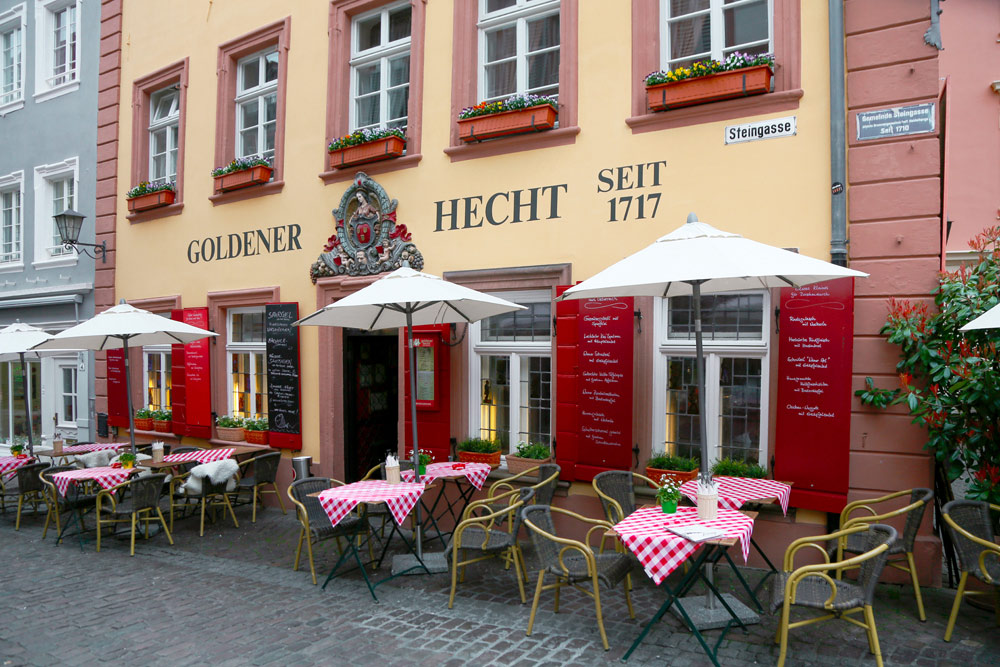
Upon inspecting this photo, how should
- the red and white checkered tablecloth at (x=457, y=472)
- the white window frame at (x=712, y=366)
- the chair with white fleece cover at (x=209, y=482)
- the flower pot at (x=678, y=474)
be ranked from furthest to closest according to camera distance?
the chair with white fleece cover at (x=209, y=482), the red and white checkered tablecloth at (x=457, y=472), the flower pot at (x=678, y=474), the white window frame at (x=712, y=366)

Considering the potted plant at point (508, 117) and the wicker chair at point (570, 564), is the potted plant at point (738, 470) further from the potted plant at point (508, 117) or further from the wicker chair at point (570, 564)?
the potted plant at point (508, 117)

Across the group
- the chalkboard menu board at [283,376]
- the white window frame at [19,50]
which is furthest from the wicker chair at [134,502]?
the white window frame at [19,50]

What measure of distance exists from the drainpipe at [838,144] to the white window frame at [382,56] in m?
4.61

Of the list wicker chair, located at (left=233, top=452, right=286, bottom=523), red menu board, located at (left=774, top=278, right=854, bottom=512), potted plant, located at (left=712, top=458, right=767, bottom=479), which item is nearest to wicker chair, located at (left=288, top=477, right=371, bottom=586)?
wicker chair, located at (left=233, top=452, right=286, bottom=523)

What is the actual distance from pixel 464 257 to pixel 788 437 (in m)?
3.72

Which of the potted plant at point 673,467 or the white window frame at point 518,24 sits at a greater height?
the white window frame at point 518,24

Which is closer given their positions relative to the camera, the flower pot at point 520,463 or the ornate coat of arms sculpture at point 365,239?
the flower pot at point 520,463

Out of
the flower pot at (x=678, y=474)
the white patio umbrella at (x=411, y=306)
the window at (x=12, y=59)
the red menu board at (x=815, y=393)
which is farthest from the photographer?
the window at (x=12, y=59)

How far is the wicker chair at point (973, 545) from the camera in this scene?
426 centimetres

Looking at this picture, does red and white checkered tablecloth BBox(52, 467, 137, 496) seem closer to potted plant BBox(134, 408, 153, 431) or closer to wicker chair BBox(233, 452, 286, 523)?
wicker chair BBox(233, 452, 286, 523)

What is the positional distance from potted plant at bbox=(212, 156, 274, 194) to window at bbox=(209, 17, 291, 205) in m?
0.09

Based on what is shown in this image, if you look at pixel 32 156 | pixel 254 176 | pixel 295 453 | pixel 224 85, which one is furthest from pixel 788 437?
pixel 32 156

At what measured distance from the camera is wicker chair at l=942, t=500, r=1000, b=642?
4.26 m

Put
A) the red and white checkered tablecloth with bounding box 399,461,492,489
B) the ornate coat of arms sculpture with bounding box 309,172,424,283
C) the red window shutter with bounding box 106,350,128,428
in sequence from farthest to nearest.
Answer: the red window shutter with bounding box 106,350,128,428 < the ornate coat of arms sculpture with bounding box 309,172,424,283 < the red and white checkered tablecloth with bounding box 399,461,492,489
